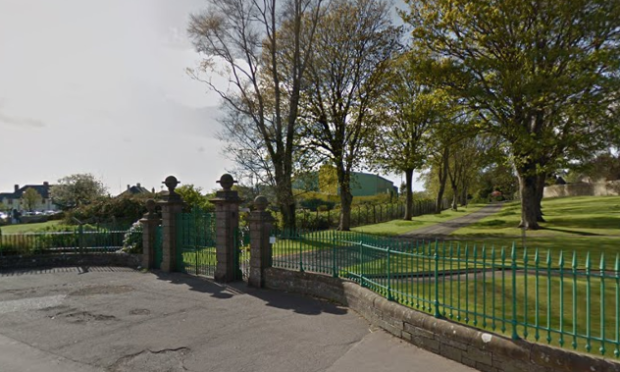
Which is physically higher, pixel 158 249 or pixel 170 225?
pixel 170 225

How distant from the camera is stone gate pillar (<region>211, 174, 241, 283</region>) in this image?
11094mm

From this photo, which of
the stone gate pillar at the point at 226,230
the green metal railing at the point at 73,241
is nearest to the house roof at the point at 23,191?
the green metal railing at the point at 73,241

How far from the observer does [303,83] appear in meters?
23.4

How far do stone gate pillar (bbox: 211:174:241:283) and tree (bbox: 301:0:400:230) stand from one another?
12.4 m

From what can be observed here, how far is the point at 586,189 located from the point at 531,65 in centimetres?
5023

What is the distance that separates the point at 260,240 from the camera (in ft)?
32.9

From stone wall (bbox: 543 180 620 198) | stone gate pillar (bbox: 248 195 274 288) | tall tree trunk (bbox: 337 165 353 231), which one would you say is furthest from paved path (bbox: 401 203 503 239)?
stone wall (bbox: 543 180 620 198)

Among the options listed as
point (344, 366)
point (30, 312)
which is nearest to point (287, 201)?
point (30, 312)

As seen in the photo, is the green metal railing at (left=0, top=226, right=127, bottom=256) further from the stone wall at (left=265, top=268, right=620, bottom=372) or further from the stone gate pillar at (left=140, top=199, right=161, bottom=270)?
the stone wall at (left=265, top=268, right=620, bottom=372)

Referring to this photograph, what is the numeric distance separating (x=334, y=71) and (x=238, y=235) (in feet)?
49.3

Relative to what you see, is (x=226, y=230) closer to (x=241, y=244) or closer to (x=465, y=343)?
(x=241, y=244)

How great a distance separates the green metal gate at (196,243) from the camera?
1234 cm

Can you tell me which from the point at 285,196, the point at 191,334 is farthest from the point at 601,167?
the point at 191,334

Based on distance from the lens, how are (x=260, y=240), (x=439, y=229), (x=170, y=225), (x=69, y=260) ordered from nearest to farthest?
(x=260, y=240), (x=170, y=225), (x=69, y=260), (x=439, y=229)
